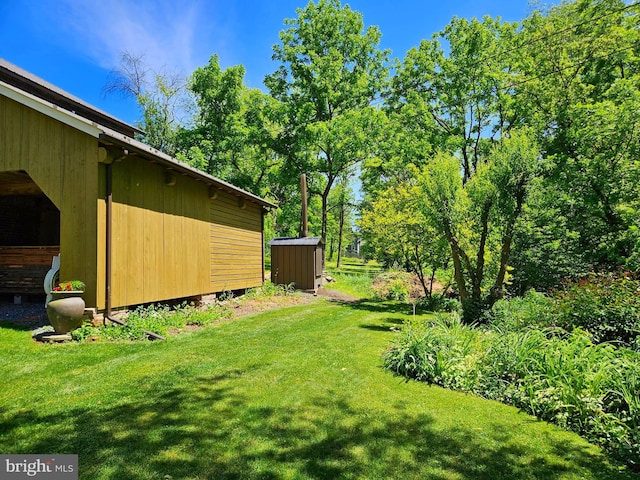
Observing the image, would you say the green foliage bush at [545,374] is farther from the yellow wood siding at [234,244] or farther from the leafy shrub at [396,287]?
the leafy shrub at [396,287]

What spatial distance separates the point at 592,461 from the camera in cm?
281

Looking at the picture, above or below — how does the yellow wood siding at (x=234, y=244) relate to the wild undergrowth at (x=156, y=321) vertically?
above

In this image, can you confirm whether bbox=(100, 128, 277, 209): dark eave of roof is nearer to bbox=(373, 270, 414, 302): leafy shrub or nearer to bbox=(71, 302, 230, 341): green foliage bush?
bbox=(71, 302, 230, 341): green foliage bush

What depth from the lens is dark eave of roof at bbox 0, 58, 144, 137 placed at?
9817 mm

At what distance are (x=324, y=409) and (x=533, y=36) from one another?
17563 mm

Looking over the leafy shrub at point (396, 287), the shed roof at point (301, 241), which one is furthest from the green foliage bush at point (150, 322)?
the leafy shrub at point (396, 287)

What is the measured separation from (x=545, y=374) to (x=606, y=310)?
2.23 metres

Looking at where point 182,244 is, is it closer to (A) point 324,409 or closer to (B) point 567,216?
(A) point 324,409

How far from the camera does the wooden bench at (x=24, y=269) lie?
28.2 ft

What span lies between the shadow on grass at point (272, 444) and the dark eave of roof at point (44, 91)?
409 inches

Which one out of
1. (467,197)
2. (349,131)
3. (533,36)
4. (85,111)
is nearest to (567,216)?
(467,197)

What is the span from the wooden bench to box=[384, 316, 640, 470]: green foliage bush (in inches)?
324

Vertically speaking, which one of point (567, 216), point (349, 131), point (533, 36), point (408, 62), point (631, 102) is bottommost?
point (567, 216)

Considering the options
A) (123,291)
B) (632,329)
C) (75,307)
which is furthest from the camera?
(123,291)
